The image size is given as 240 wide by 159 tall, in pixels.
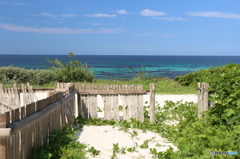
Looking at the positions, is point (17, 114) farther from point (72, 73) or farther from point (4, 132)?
point (72, 73)

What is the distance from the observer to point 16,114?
15.1ft

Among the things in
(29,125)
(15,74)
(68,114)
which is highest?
(15,74)

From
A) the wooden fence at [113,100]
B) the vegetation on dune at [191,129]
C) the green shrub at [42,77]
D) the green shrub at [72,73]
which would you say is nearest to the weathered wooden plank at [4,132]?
the vegetation on dune at [191,129]

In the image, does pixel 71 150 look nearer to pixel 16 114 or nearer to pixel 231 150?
pixel 16 114

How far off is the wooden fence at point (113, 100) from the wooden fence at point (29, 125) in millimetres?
1478

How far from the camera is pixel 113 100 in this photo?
910cm

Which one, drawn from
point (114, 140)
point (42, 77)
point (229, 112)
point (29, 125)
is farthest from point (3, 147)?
point (42, 77)

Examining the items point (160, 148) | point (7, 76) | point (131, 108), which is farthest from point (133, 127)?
point (7, 76)

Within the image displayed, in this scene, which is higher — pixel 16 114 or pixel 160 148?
pixel 16 114

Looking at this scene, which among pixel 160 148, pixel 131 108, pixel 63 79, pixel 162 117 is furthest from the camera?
pixel 63 79

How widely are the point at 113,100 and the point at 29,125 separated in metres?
4.28

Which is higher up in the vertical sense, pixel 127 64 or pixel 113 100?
pixel 127 64

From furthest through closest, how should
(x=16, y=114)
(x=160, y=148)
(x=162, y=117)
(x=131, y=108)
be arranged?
1. (x=162, y=117)
2. (x=131, y=108)
3. (x=160, y=148)
4. (x=16, y=114)

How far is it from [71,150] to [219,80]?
13.5 feet
